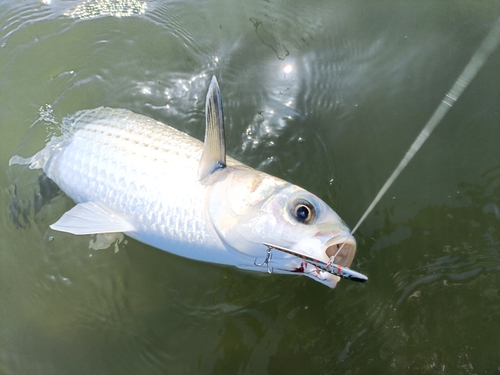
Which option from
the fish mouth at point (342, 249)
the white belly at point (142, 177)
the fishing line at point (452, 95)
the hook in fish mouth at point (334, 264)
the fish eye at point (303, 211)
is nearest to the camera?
the hook in fish mouth at point (334, 264)

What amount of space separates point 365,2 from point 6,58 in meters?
3.73

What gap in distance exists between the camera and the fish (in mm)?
2148

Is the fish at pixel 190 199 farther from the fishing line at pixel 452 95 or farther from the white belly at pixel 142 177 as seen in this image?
the fishing line at pixel 452 95

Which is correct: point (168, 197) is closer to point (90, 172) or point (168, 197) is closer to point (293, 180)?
point (90, 172)

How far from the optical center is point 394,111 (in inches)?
A: 130

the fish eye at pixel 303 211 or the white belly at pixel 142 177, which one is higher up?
the fish eye at pixel 303 211

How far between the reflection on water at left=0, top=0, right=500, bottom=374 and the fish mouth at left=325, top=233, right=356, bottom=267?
933mm

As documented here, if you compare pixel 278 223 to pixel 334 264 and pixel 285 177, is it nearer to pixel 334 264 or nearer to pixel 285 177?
pixel 334 264

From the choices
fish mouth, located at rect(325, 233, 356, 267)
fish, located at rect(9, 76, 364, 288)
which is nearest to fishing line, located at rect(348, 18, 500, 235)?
fish mouth, located at rect(325, 233, 356, 267)

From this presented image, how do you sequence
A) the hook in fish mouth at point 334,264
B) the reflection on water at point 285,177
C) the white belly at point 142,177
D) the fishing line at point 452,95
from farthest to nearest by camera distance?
the fishing line at point 452,95 → the reflection on water at point 285,177 → the white belly at point 142,177 → the hook in fish mouth at point 334,264

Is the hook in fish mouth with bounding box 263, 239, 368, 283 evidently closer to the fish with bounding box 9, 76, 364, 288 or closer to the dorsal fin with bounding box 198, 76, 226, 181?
the fish with bounding box 9, 76, 364, 288

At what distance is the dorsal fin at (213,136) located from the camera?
2.21m

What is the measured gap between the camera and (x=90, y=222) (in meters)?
2.56

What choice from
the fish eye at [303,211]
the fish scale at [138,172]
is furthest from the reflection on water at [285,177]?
the fish eye at [303,211]
